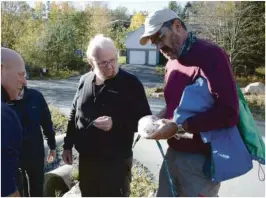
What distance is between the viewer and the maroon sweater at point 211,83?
1717 millimetres

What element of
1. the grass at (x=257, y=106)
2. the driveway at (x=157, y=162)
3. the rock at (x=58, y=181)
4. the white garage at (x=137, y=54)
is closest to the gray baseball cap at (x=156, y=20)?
the rock at (x=58, y=181)

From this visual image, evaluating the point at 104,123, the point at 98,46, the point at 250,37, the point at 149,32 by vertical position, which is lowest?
the point at 104,123

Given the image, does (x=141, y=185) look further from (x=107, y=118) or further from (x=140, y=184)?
(x=107, y=118)

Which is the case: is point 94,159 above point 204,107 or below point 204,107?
below

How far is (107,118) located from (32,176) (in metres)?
1.06

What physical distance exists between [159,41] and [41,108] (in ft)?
5.23

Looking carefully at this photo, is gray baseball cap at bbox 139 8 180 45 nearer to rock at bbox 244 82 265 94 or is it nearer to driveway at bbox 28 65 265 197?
driveway at bbox 28 65 265 197

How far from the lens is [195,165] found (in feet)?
6.29

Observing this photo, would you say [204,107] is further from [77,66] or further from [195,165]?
[77,66]

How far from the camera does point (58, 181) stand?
436 cm

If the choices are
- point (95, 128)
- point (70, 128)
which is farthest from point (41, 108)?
point (95, 128)

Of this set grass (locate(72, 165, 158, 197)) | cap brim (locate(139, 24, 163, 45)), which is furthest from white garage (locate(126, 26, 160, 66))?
cap brim (locate(139, 24, 163, 45))

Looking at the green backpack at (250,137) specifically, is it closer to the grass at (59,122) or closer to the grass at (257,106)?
the grass at (59,122)

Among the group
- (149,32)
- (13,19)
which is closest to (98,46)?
(149,32)
